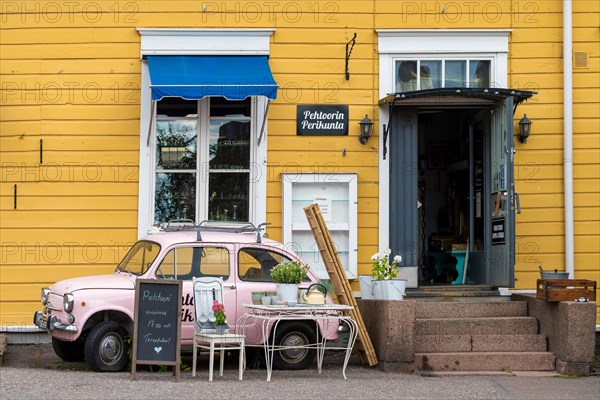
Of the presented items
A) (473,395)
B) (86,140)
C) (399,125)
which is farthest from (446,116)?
(473,395)

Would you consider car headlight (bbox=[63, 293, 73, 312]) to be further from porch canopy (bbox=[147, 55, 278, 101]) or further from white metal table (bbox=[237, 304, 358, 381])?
porch canopy (bbox=[147, 55, 278, 101])

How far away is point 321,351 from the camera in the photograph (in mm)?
12148

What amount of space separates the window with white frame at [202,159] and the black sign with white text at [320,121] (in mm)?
722

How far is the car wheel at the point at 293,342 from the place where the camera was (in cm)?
1195

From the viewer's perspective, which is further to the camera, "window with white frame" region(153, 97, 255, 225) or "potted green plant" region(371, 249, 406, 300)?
"window with white frame" region(153, 97, 255, 225)

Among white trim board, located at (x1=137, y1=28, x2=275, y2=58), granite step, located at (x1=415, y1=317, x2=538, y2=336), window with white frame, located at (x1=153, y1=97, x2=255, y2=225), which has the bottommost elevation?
granite step, located at (x1=415, y1=317, x2=538, y2=336)

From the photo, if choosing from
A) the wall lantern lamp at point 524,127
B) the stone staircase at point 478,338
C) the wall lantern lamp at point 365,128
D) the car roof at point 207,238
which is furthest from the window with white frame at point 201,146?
the wall lantern lamp at point 524,127

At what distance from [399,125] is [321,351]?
3.83 m

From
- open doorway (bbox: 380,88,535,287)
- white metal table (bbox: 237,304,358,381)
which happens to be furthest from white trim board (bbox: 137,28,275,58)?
white metal table (bbox: 237,304,358,381)

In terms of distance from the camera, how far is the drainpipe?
14.2m

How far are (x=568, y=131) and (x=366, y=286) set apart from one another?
3748 mm

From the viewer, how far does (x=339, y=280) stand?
41.2ft

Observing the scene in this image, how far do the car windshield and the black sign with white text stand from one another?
9.89 ft

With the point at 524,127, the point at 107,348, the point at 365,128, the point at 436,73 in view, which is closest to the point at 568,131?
the point at 524,127
